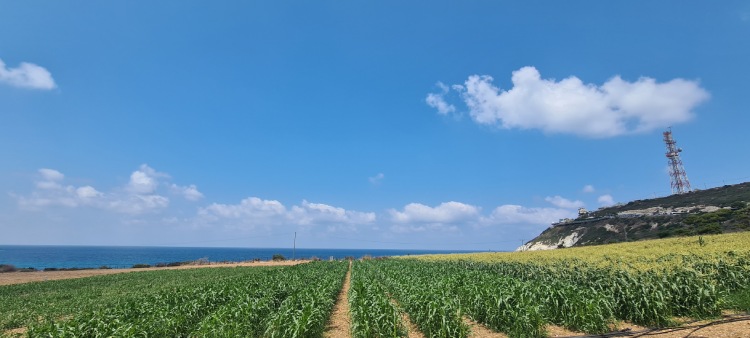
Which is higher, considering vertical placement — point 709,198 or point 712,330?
point 709,198

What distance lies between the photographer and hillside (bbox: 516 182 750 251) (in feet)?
190

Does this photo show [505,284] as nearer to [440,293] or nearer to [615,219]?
[440,293]

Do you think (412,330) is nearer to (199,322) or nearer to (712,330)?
(199,322)

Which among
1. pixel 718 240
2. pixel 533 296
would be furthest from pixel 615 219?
pixel 533 296

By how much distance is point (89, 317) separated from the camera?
11.3 metres

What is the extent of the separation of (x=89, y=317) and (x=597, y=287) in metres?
18.6

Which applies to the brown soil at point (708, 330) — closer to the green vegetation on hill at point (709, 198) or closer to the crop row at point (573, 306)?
the crop row at point (573, 306)

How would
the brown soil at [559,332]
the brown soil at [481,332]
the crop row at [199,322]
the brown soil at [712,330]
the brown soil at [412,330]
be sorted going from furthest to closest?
the brown soil at [412,330] → the brown soil at [481,332] → the brown soil at [559,332] → the crop row at [199,322] → the brown soil at [712,330]

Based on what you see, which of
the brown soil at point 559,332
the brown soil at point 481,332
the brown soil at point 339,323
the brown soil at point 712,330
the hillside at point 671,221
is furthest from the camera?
the hillside at point 671,221

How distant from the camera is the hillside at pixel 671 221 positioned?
57.8 meters

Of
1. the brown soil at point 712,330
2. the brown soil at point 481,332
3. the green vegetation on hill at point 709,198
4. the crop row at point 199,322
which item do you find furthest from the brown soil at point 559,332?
the green vegetation on hill at point 709,198

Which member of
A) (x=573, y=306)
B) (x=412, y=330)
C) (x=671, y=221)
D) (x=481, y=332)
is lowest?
(x=412, y=330)

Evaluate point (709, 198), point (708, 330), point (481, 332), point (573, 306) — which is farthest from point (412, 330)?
point (709, 198)

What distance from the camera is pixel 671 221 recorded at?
72.4 m
